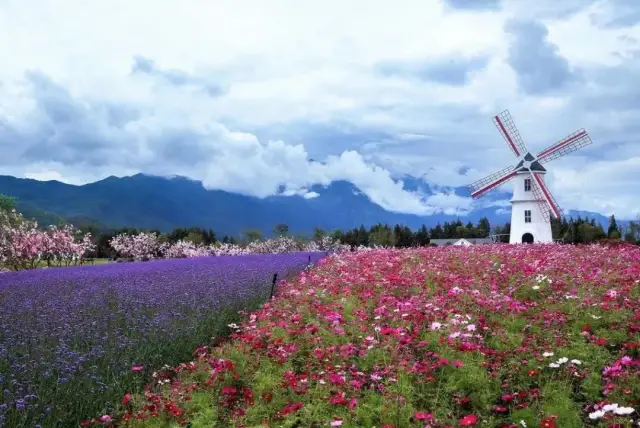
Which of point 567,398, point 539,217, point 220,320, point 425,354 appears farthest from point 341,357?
point 539,217

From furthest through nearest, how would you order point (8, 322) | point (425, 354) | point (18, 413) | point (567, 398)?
point (8, 322)
point (425, 354)
point (567, 398)
point (18, 413)

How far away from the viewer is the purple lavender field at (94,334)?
5824 mm

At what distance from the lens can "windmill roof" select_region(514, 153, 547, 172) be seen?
36.3 meters

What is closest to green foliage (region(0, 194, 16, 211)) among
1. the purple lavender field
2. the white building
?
the white building

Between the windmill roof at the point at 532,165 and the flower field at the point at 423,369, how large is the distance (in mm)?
27779

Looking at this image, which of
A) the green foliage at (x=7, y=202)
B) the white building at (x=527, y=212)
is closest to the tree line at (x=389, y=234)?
the green foliage at (x=7, y=202)

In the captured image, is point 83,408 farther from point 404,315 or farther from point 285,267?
point 285,267

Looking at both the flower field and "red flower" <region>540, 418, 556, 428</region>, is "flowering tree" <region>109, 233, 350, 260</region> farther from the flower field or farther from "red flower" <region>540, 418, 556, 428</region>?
"red flower" <region>540, 418, 556, 428</region>

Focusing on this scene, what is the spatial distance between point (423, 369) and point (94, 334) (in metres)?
4.42

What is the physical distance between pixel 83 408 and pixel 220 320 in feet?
12.7

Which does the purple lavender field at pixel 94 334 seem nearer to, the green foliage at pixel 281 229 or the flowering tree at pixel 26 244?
the flowering tree at pixel 26 244

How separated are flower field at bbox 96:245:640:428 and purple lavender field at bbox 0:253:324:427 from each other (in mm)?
304

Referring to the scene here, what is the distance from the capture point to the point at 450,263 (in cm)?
1421

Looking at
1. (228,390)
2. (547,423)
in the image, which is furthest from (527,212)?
(228,390)
